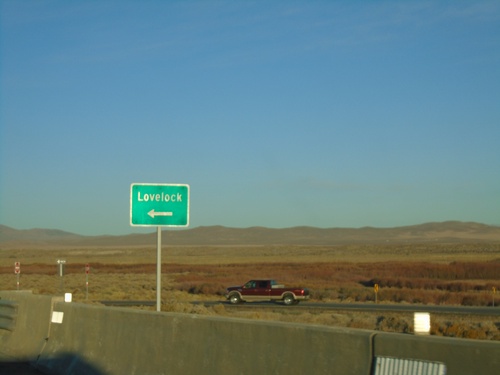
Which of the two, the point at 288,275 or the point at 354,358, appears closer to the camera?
the point at 354,358

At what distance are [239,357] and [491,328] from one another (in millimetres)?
17705

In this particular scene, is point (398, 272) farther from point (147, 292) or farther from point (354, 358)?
point (354, 358)

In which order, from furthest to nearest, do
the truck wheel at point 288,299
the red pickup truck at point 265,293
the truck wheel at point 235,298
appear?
the truck wheel at point 235,298
the red pickup truck at point 265,293
the truck wheel at point 288,299

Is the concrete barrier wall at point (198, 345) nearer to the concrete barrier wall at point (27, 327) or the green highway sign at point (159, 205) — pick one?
the concrete barrier wall at point (27, 327)

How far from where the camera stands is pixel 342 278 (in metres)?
64.9

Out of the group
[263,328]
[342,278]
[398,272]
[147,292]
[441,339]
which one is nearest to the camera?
[441,339]

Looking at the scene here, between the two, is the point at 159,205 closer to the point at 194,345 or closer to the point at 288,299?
the point at 194,345

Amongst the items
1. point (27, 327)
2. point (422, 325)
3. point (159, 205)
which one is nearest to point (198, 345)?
point (422, 325)

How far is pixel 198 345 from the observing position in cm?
897

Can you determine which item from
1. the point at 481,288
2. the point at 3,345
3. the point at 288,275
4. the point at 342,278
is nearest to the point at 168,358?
the point at 3,345

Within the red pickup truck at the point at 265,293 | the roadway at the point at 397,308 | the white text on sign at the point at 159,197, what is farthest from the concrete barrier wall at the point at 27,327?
the red pickup truck at the point at 265,293

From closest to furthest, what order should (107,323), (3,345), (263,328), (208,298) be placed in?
(263,328)
(107,323)
(3,345)
(208,298)

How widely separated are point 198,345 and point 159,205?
14.2 ft

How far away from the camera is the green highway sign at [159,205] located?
1280 centimetres
